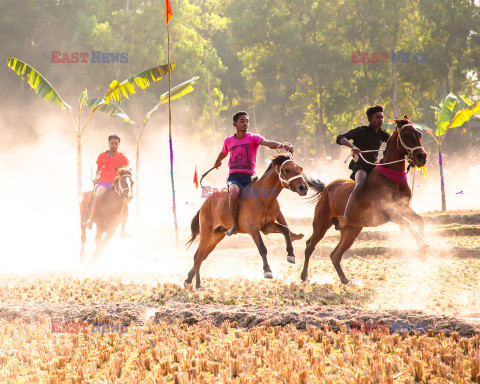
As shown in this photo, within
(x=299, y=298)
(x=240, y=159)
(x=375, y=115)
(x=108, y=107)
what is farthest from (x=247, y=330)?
(x=108, y=107)

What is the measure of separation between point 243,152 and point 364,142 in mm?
2232

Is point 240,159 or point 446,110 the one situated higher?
point 446,110

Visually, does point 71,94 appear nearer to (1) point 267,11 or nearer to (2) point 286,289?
(1) point 267,11

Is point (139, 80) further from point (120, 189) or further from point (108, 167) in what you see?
point (120, 189)

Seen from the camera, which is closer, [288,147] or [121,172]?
[288,147]

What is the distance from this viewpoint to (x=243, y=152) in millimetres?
9359

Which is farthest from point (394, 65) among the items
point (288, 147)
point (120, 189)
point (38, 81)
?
point (288, 147)

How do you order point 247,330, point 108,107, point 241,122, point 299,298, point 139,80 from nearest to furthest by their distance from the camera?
point 247,330
point 299,298
point 241,122
point 139,80
point 108,107

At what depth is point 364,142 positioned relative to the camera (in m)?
Result: 10.0

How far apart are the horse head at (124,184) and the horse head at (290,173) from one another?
18.3ft

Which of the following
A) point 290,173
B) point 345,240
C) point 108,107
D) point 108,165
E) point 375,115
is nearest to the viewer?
point 290,173

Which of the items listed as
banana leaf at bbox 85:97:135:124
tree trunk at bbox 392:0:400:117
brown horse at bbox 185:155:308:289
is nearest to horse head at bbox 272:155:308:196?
brown horse at bbox 185:155:308:289

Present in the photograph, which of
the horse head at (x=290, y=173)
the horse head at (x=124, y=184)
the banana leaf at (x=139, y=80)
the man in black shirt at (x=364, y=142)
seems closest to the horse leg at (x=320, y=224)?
the man in black shirt at (x=364, y=142)

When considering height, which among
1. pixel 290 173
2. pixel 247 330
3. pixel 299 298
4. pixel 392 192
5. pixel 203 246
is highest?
pixel 290 173
